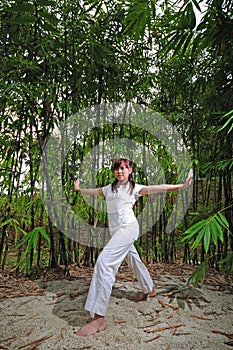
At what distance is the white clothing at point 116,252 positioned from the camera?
1.96 m

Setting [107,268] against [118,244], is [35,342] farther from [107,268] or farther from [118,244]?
[118,244]

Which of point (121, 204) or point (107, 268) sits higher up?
point (121, 204)

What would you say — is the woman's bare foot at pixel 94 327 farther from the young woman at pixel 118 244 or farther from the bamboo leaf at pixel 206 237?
the bamboo leaf at pixel 206 237

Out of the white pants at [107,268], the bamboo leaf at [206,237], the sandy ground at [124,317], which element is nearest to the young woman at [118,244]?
the white pants at [107,268]

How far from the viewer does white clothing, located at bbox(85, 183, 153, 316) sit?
6.44ft

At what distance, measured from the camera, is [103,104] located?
10.0 feet

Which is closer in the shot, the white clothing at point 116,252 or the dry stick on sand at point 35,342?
the dry stick on sand at point 35,342

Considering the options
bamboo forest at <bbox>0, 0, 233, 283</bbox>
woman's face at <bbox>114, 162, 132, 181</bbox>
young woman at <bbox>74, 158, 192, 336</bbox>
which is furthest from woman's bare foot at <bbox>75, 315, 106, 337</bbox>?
woman's face at <bbox>114, 162, 132, 181</bbox>

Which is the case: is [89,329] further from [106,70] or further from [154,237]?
[106,70]

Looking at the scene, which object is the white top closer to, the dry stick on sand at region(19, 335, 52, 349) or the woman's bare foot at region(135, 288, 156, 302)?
the woman's bare foot at region(135, 288, 156, 302)

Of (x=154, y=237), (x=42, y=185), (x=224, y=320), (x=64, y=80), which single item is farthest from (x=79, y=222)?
(x=224, y=320)

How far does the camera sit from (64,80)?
2.98m

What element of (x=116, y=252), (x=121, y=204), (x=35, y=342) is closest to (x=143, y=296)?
(x=116, y=252)

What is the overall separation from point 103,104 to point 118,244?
1.42 m
